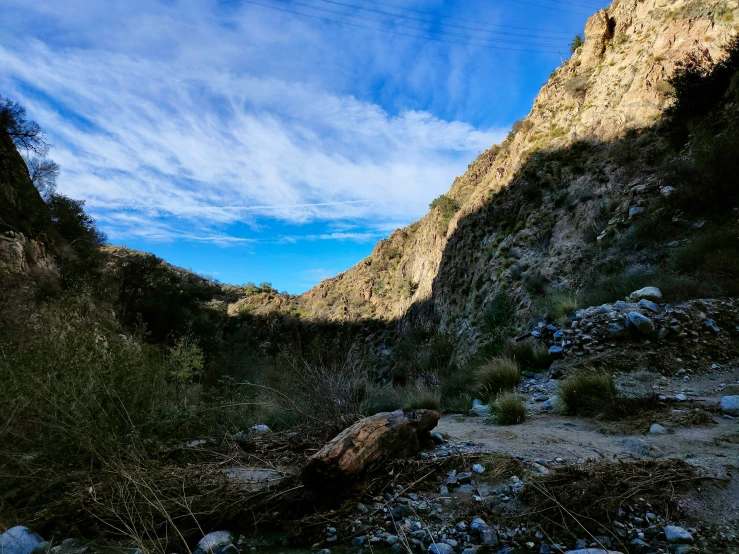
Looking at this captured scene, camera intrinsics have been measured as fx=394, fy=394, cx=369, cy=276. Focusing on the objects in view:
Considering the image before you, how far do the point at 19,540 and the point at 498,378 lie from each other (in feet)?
21.1

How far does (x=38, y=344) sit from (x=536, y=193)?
19.8 meters

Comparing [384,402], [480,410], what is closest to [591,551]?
[480,410]

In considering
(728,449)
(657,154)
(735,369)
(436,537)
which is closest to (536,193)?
(657,154)

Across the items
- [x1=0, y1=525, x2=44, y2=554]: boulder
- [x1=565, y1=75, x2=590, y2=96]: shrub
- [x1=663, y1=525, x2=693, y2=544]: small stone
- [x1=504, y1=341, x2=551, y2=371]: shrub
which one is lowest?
[x1=663, y1=525, x2=693, y2=544]: small stone

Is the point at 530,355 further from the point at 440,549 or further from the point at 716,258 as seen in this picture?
the point at 440,549

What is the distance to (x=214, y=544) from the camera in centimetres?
229

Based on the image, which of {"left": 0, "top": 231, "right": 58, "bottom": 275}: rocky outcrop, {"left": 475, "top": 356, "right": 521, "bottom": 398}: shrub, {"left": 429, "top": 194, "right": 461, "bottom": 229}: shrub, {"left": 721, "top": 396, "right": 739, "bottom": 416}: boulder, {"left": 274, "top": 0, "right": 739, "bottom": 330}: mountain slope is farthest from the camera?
{"left": 429, "top": 194, "right": 461, "bottom": 229}: shrub

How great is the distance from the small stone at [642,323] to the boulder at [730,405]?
2324 millimetres

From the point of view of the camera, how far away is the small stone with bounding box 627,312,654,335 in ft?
20.9

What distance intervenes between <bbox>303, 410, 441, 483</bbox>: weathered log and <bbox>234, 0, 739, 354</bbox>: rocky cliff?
9.84 metres

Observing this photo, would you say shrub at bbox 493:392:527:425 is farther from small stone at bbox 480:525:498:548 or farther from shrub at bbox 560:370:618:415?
small stone at bbox 480:525:498:548

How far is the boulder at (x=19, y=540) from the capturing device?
2191mm

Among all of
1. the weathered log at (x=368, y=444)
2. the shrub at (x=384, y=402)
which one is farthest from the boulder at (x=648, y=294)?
the weathered log at (x=368, y=444)

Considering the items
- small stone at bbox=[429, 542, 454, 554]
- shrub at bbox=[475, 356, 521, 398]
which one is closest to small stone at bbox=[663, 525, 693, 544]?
small stone at bbox=[429, 542, 454, 554]
